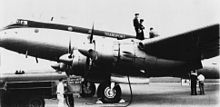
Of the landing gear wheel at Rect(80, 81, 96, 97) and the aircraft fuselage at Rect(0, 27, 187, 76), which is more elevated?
the aircraft fuselage at Rect(0, 27, 187, 76)

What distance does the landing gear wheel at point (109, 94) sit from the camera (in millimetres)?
11214

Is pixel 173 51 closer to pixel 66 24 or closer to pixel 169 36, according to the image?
pixel 169 36

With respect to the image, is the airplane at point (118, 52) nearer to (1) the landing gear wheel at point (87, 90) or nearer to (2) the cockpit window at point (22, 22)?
(2) the cockpit window at point (22, 22)

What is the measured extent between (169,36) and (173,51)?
819mm

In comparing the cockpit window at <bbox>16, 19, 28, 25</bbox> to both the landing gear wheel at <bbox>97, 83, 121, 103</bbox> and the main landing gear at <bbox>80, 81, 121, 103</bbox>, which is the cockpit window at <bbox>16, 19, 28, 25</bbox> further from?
the landing gear wheel at <bbox>97, 83, 121, 103</bbox>

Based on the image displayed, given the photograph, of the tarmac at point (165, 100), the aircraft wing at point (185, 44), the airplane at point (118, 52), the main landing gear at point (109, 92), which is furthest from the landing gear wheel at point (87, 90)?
the aircraft wing at point (185, 44)

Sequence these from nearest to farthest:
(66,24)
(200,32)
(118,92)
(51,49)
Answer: (200,32) < (118,92) < (51,49) < (66,24)

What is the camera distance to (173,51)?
11.4m

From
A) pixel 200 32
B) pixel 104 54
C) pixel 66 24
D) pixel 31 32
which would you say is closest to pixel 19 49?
pixel 31 32

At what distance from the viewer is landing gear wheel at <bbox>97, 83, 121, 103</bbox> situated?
11.2m

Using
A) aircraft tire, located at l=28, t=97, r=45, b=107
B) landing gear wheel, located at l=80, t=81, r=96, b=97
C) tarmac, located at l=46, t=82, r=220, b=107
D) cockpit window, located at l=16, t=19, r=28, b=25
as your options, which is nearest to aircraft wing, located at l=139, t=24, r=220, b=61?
tarmac, located at l=46, t=82, r=220, b=107

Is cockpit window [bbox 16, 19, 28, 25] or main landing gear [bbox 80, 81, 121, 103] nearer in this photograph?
main landing gear [bbox 80, 81, 121, 103]

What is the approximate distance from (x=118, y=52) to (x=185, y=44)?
2.26 meters

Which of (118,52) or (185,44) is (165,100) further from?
(118,52)
